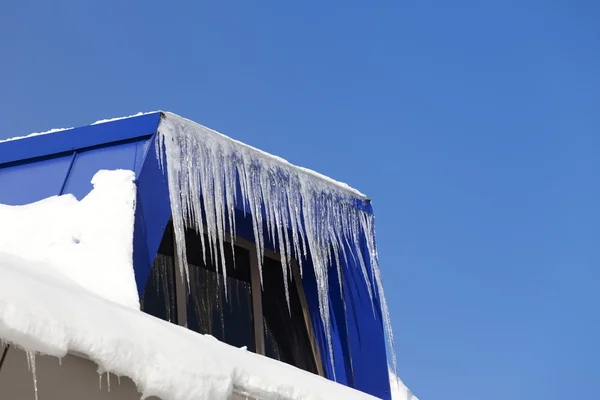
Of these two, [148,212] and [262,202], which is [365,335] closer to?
[262,202]

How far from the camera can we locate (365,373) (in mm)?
6383

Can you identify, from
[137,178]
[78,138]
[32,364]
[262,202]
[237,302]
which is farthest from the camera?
[237,302]

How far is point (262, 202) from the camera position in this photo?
5.96 meters

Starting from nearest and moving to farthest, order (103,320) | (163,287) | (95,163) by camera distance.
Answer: (103,320) → (95,163) → (163,287)

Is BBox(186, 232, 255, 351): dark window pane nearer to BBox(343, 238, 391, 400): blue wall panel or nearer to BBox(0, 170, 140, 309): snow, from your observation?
BBox(343, 238, 391, 400): blue wall panel

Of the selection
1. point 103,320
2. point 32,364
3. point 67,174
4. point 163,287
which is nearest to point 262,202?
point 163,287

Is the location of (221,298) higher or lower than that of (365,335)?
lower

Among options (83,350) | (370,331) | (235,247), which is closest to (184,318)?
(235,247)

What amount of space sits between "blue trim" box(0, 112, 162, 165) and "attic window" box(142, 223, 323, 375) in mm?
718

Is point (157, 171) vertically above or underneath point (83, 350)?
above

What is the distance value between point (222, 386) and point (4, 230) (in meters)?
1.93

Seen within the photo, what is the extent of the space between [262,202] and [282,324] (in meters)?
0.95

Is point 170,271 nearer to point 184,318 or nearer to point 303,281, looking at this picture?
point 184,318

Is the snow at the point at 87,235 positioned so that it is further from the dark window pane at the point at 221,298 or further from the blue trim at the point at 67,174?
the dark window pane at the point at 221,298
